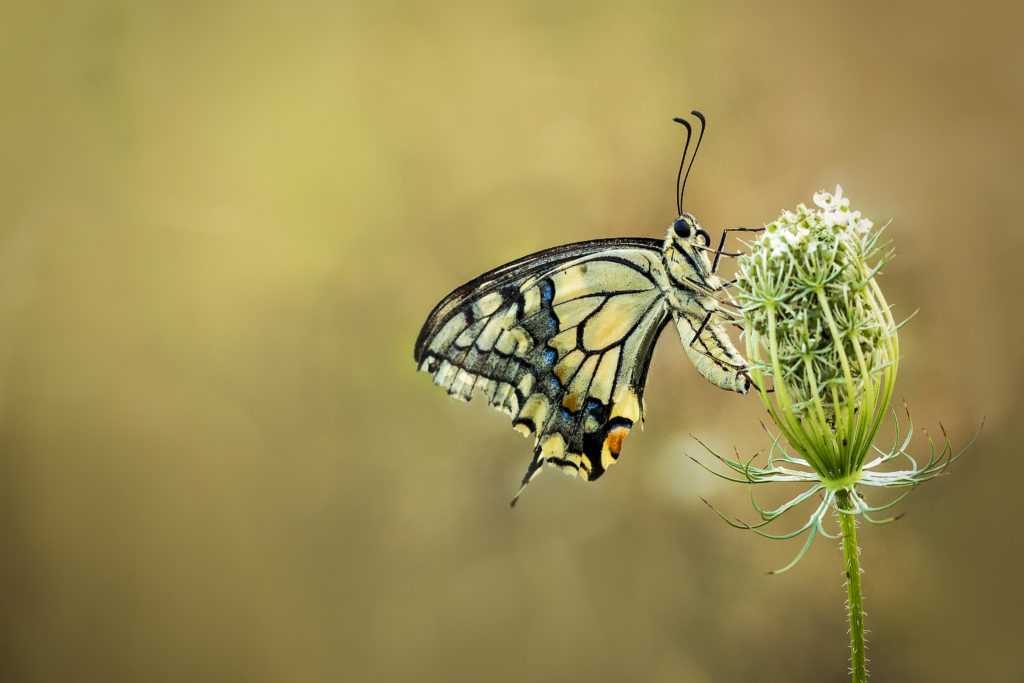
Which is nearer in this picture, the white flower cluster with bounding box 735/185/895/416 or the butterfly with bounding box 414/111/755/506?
the white flower cluster with bounding box 735/185/895/416

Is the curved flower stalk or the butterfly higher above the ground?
the butterfly

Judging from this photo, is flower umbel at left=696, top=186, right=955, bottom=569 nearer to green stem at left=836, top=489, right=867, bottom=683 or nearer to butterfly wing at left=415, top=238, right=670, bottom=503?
green stem at left=836, top=489, right=867, bottom=683

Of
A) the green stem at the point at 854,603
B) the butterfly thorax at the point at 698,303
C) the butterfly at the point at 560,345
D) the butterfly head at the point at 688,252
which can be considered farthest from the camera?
the butterfly at the point at 560,345

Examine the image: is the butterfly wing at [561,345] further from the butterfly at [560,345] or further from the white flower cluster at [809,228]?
the white flower cluster at [809,228]

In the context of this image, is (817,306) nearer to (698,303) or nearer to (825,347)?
(825,347)

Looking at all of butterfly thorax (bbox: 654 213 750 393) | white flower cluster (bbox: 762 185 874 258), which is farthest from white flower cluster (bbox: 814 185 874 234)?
butterfly thorax (bbox: 654 213 750 393)

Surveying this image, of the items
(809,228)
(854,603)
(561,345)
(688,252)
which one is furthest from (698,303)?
(854,603)

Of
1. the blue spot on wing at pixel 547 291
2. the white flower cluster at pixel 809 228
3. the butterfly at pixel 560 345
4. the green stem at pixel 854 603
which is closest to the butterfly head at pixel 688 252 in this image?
the butterfly at pixel 560 345
